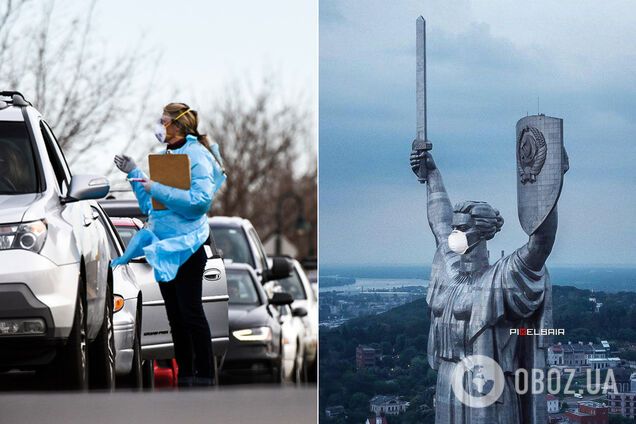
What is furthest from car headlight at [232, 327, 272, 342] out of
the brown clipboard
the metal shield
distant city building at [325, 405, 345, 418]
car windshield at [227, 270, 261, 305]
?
the metal shield

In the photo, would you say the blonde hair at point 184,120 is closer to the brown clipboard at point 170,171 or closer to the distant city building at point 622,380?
the brown clipboard at point 170,171

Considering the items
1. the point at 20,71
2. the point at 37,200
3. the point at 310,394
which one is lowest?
the point at 310,394

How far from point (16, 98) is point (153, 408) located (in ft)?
5.08

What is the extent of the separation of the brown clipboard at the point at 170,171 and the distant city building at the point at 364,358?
1831 millimetres

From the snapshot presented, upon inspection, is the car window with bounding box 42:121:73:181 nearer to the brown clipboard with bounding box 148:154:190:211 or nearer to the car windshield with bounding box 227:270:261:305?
the brown clipboard with bounding box 148:154:190:211

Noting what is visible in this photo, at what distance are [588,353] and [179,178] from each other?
7.71ft

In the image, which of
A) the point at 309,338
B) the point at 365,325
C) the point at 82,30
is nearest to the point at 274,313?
the point at 309,338

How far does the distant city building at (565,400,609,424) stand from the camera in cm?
638

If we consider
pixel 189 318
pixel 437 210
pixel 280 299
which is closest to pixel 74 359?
pixel 189 318

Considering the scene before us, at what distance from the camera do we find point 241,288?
9.42 metres

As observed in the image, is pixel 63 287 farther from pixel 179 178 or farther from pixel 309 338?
pixel 309 338

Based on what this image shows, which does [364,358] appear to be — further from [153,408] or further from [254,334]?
[254,334]

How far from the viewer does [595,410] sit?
6.40m

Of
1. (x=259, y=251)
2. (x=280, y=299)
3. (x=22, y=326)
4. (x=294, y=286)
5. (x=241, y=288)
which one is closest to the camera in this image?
(x=22, y=326)
